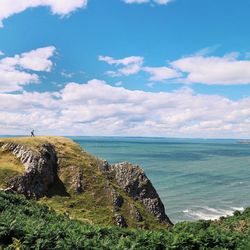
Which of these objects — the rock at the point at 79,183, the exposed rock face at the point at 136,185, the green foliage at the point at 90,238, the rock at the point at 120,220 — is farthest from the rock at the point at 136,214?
the green foliage at the point at 90,238

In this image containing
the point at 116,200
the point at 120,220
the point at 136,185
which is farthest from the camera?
the point at 136,185

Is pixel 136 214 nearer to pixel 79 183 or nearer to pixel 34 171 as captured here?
pixel 79 183

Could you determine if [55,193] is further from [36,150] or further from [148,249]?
[148,249]

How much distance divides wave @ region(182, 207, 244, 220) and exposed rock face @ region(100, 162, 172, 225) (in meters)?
16.6

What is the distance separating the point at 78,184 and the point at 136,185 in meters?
11.6

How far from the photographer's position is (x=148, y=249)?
26.2 metres

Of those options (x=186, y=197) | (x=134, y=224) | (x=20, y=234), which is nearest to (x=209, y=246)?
(x=20, y=234)

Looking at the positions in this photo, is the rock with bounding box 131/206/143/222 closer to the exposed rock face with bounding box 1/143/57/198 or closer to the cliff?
the cliff

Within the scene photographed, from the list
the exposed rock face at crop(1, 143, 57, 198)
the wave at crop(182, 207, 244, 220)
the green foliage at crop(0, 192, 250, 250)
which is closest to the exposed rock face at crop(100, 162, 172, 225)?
the exposed rock face at crop(1, 143, 57, 198)

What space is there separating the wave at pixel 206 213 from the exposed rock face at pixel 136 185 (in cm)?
1664

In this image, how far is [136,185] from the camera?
254 feet

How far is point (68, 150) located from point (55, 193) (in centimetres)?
1392

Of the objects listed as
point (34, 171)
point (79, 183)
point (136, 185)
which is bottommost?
point (136, 185)

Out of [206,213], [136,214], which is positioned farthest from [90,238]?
[206,213]
